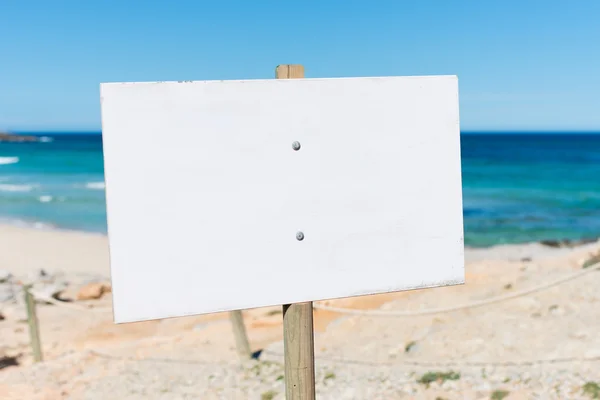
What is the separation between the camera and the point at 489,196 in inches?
996

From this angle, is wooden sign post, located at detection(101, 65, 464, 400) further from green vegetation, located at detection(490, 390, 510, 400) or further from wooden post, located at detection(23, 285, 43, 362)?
wooden post, located at detection(23, 285, 43, 362)

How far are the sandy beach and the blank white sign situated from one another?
2350 mm

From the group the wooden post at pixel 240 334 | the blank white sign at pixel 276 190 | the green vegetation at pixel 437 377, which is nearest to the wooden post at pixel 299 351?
the blank white sign at pixel 276 190

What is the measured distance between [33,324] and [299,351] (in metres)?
4.45

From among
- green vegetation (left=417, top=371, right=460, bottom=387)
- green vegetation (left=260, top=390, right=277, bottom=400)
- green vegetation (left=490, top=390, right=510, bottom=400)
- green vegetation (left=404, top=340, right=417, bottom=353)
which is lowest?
green vegetation (left=260, top=390, right=277, bottom=400)

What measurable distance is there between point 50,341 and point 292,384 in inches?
222

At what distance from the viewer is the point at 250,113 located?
6.35ft

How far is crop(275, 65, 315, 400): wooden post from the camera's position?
2.19 m

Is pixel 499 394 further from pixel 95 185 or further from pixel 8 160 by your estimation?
pixel 8 160

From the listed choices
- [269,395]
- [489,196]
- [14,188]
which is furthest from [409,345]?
[14,188]

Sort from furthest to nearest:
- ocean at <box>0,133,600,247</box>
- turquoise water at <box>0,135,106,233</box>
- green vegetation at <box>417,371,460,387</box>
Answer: turquoise water at <box>0,135,106,233</box>, ocean at <box>0,133,600,247</box>, green vegetation at <box>417,371,460,387</box>

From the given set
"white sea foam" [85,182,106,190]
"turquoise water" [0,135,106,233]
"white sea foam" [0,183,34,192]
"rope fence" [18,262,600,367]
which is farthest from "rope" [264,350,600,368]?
"white sea foam" [0,183,34,192]

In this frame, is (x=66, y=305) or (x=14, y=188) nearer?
(x=66, y=305)

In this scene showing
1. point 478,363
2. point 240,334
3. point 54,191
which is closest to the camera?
point 478,363
